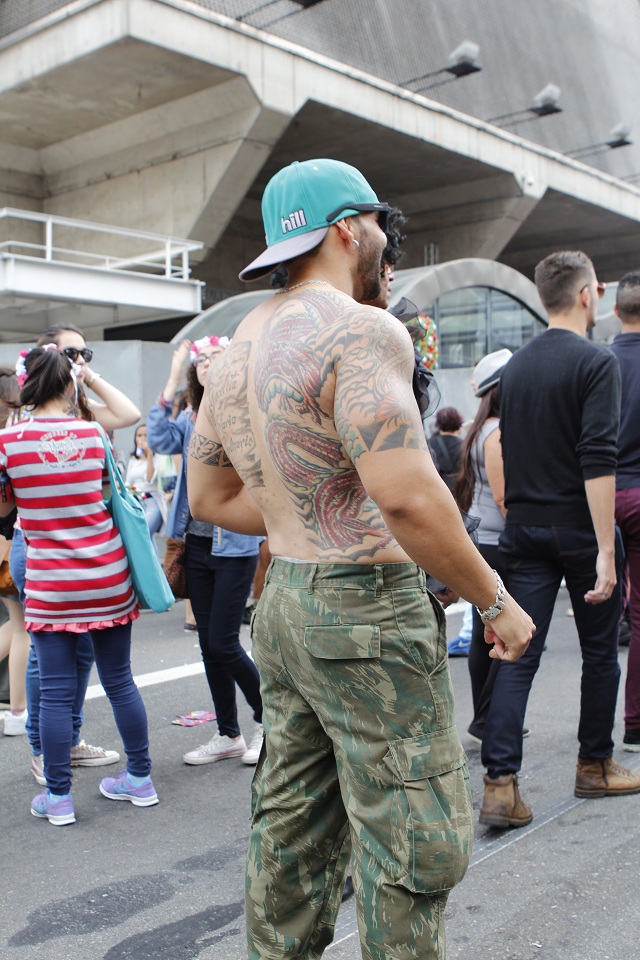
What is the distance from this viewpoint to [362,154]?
23.6 metres

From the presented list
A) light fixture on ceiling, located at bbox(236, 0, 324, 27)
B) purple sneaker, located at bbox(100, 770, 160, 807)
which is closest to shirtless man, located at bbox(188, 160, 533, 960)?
purple sneaker, located at bbox(100, 770, 160, 807)

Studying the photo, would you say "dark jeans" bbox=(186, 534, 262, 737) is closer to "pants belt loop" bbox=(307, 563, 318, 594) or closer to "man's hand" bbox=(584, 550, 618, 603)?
"man's hand" bbox=(584, 550, 618, 603)

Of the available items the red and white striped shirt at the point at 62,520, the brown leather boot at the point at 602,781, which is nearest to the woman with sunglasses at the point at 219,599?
the red and white striped shirt at the point at 62,520

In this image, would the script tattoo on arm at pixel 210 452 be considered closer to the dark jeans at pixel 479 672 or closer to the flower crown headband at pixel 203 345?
the flower crown headband at pixel 203 345

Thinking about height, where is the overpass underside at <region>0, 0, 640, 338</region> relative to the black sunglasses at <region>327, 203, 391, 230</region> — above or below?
above

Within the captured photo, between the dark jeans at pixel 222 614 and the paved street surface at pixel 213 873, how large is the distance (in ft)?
1.28

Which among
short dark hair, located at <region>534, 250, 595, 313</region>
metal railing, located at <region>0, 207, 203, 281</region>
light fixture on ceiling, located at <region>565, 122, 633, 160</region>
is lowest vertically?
short dark hair, located at <region>534, 250, 595, 313</region>

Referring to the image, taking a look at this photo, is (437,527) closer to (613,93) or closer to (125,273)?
(125,273)

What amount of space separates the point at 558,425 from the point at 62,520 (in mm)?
1945

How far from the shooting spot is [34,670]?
4.25 metres

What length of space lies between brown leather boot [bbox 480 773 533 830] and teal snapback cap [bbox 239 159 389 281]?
2310 mm

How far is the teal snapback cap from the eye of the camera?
2047mm

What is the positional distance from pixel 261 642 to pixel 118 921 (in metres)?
1.42

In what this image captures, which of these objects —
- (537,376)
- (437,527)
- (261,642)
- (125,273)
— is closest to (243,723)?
(537,376)
